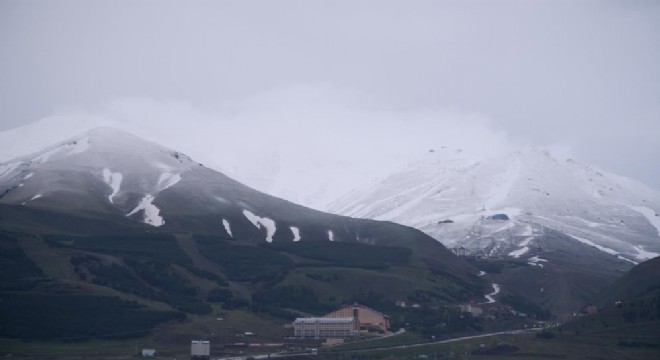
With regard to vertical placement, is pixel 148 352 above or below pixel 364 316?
below

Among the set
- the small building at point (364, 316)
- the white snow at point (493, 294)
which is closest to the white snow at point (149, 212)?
the white snow at point (493, 294)

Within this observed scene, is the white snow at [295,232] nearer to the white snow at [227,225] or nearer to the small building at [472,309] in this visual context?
the white snow at [227,225]

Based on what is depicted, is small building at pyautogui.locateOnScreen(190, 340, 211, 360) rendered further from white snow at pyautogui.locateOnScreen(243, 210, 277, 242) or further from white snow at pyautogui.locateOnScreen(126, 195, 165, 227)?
white snow at pyautogui.locateOnScreen(243, 210, 277, 242)

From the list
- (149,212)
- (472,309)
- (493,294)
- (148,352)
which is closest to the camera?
(148,352)

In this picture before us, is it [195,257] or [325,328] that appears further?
[195,257]

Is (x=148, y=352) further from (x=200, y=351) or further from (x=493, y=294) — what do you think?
(x=493, y=294)

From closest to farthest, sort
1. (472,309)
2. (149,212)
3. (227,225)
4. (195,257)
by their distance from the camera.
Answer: (472,309) → (195,257) → (149,212) → (227,225)

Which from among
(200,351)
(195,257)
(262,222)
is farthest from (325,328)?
(262,222)
